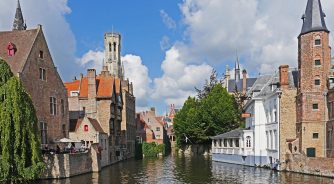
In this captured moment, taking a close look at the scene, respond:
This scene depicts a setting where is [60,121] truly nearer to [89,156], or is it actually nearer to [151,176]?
[89,156]

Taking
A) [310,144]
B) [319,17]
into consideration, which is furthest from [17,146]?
[319,17]

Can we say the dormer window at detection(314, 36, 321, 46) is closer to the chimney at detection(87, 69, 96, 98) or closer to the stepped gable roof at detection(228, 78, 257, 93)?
the chimney at detection(87, 69, 96, 98)

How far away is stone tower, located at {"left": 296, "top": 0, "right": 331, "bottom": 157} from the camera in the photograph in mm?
37656

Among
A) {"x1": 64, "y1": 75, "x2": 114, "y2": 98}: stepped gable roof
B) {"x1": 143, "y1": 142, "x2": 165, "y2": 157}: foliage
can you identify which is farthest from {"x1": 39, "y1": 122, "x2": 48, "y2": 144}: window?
{"x1": 143, "y1": 142, "x2": 165, "y2": 157}: foliage

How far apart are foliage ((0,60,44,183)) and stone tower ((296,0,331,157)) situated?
23372mm

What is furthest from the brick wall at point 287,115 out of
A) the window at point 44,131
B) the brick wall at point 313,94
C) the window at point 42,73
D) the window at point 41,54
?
the window at point 41,54

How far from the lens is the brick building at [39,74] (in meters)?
36.5

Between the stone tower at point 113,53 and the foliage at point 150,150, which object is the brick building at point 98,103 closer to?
the foliage at point 150,150

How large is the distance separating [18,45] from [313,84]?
27.3 metres

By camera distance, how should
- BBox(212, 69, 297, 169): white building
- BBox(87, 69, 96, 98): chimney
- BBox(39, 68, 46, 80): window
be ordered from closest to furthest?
BBox(39, 68, 46, 80): window
BBox(212, 69, 297, 169): white building
BBox(87, 69, 96, 98): chimney

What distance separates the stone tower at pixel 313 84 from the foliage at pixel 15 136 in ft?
76.7

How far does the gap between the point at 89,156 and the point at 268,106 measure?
19.1 metres

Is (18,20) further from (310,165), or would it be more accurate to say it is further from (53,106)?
(310,165)

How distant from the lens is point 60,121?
137 feet
